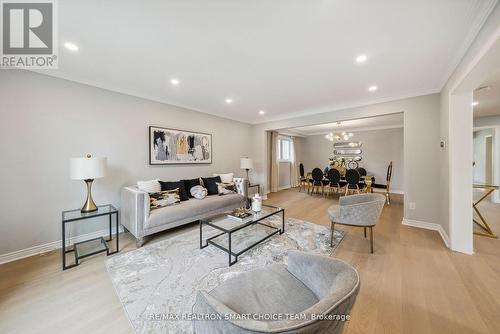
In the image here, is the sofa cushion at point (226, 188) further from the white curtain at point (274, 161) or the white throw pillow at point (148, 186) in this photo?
the white curtain at point (274, 161)

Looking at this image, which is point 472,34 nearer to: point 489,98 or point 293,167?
point 489,98

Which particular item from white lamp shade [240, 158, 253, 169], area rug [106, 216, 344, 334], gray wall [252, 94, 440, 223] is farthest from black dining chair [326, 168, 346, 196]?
area rug [106, 216, 344, 334]

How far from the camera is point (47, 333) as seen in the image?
133cm

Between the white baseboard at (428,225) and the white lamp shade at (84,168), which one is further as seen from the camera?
the white baseboard at (428,225)

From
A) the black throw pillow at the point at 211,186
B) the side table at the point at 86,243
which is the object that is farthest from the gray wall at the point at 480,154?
the side table at the point at 86,243

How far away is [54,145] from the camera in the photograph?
8.35ft

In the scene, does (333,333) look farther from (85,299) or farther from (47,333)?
(85,299)

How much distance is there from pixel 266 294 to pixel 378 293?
1.32 metres

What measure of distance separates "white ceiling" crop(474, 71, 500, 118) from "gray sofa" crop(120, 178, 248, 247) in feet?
15.4

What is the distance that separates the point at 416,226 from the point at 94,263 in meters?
5.03

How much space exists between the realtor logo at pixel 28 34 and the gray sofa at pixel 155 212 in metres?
1.90

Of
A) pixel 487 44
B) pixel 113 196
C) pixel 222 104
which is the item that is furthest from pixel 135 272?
pixel 487 44

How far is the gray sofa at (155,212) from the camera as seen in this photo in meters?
2.58

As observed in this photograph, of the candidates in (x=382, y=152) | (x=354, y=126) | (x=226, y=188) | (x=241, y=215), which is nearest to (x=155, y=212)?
(x=241, y=215)
